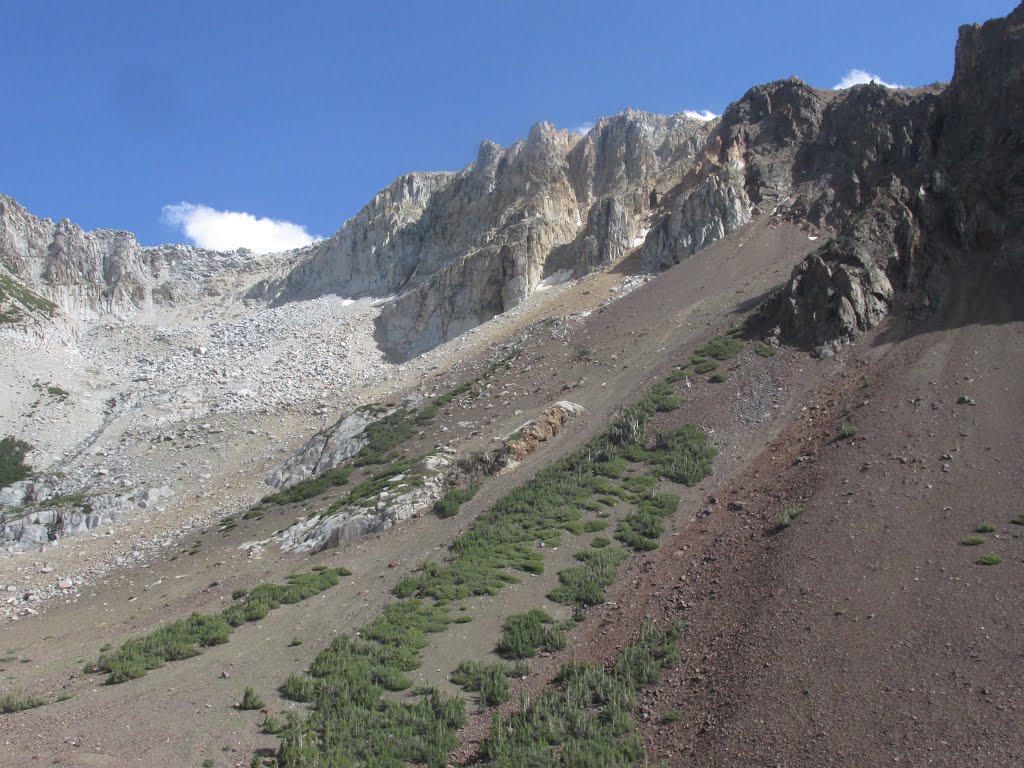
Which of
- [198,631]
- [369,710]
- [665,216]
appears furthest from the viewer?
[665,216]

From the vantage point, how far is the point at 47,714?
12625mm

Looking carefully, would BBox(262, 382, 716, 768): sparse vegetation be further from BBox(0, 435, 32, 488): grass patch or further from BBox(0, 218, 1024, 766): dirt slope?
BBox(0, 435, 32, 488): grass patch

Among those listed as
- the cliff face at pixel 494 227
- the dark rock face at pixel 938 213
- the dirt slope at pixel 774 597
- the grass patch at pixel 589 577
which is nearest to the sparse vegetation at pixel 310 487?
the dirt slope at pixel 774 597

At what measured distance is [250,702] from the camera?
12953mm

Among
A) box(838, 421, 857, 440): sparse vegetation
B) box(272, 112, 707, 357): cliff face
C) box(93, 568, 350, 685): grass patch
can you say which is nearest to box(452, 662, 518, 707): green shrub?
box(93, 568, 350, 685): grass patch

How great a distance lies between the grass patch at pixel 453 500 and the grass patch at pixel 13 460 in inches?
1319

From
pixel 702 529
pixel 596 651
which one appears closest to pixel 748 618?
pixel 596 651

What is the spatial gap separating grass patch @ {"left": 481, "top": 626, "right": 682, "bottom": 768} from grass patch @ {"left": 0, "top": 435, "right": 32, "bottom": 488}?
44.0m

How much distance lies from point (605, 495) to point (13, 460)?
143 feet

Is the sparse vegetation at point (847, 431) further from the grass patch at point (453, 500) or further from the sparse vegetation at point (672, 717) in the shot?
the sparse vegetation at point (672, 717)

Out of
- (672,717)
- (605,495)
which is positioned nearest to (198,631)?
(672,717)

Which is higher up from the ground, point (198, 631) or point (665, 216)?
point (665, 216)

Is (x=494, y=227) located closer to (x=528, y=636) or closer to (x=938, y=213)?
(x=938, y=213)

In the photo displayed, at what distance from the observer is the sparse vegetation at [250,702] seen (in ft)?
42.4
